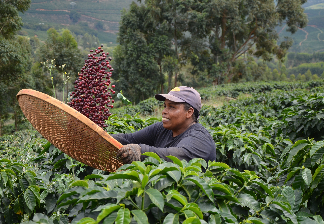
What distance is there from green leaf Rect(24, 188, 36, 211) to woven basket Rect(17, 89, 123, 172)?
379mm

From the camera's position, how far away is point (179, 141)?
2.29m

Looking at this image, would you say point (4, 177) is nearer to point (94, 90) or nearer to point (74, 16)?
point (94, 90)

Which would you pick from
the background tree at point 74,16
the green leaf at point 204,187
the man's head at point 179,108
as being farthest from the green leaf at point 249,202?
the background tree at point 74,16

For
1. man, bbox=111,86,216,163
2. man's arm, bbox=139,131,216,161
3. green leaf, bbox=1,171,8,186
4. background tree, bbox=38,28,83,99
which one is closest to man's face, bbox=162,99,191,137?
man, bbox=111,86,216,163

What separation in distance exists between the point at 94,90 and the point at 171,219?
1.40 m

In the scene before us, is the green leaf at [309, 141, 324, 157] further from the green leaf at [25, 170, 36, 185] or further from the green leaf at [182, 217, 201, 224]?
the green leaf at [25, 170, 36, 185]

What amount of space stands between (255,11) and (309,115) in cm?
2739

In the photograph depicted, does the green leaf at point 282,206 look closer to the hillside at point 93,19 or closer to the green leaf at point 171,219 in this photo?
the green leaf at point 171,219

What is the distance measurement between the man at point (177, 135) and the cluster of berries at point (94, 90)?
1.11ft

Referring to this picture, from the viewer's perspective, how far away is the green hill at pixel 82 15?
137 metres

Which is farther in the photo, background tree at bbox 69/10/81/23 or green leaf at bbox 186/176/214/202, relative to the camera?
background tree at bbox 69/10/81/23

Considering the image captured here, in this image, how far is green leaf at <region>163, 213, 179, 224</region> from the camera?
107 centimetres

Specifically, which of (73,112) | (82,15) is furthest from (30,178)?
(82,15)

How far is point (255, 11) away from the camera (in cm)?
2778
